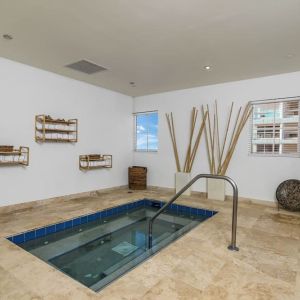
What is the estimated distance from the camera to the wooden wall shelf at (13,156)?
3592mm

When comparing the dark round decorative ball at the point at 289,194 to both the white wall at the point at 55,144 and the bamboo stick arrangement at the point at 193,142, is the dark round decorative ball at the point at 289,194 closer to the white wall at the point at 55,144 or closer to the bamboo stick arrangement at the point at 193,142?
the bamboo stick arrangement at the point at 193,142

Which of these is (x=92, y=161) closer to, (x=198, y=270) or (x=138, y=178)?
(x=138, y=178)

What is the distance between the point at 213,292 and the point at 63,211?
289 centimetres

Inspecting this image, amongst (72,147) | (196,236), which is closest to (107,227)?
(196,236)

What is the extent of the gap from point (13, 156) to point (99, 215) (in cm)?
171

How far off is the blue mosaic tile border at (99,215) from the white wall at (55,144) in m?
1.14

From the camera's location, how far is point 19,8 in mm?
2352

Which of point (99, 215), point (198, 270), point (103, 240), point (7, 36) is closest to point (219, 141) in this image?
point (99, 215)

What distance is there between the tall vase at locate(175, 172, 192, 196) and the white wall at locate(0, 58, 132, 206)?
4.96ft

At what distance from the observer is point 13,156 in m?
3.70

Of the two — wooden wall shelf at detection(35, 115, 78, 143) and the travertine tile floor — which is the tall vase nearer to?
the travertine tile floor

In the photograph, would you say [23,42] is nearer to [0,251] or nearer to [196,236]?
[0,251]

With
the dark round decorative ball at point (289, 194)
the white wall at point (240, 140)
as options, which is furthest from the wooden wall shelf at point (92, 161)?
the dark round decorative ball at point (289, 194)

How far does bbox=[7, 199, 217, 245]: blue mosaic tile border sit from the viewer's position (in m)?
2.95
